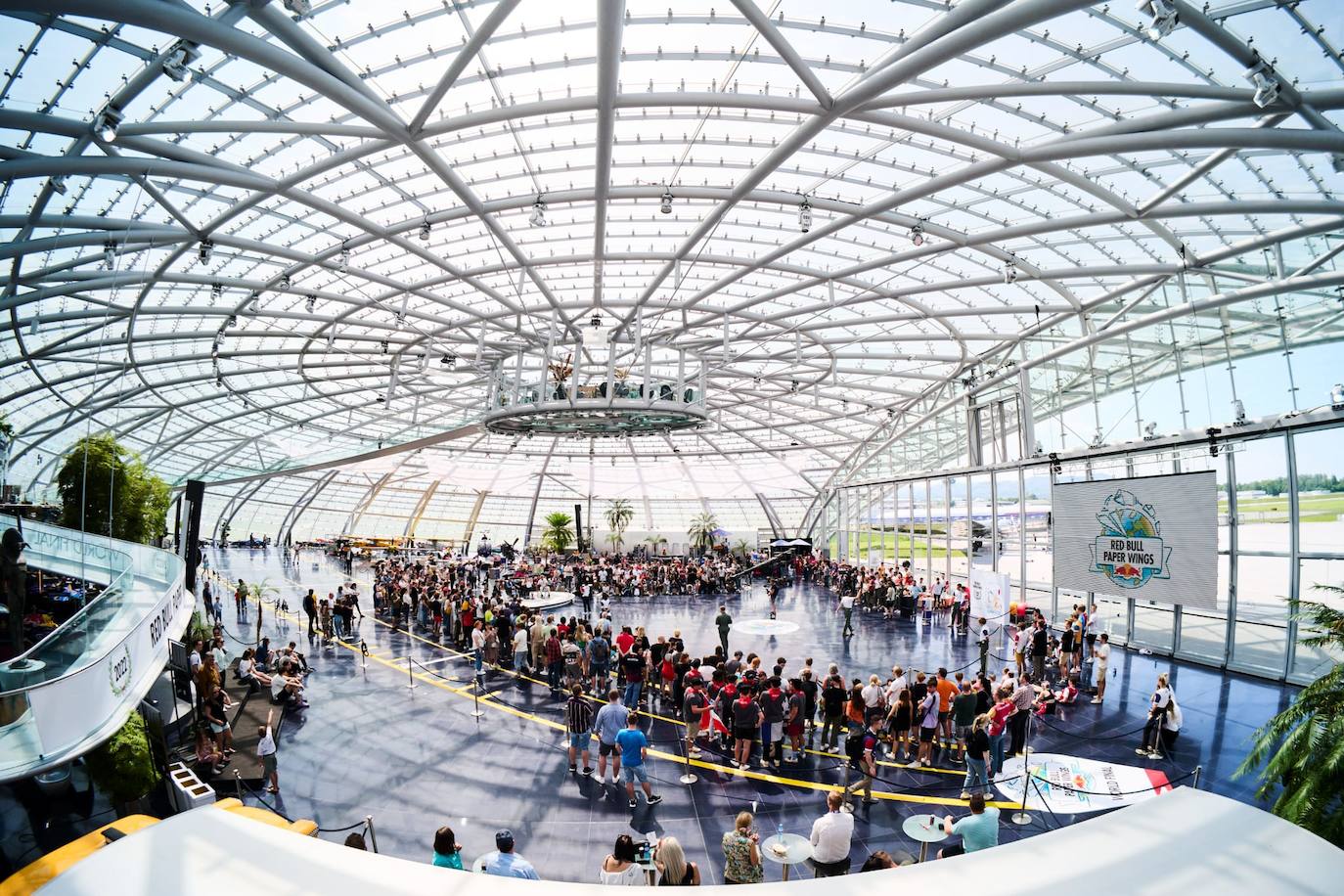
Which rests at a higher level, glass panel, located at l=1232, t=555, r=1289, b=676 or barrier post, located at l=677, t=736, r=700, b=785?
glass panel, located at l=1232, t=555, r=1289, b=676

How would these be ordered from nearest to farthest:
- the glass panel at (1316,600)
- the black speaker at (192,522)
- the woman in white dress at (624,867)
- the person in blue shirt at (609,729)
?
1. the woman in white dress at (624,867)
2. the person in blue shirt at (609,729)
3. the glass panel at (1316,600)
4. the black speaker at (192,522)

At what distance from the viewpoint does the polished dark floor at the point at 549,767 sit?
27.3 ft

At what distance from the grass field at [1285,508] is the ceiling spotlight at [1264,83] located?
9.74 meters

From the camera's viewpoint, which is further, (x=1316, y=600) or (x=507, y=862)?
(x=1316, y=600)

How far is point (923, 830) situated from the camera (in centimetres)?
694

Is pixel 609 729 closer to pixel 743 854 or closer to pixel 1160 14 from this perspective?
pixel 743 854

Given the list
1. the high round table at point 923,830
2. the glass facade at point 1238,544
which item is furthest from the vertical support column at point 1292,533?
the high round table at point 923,830

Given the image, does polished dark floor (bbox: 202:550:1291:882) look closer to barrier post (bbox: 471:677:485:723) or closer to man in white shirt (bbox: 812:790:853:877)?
barrier post (bbox: 471:677:485:723)

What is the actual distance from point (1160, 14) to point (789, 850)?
464 inches

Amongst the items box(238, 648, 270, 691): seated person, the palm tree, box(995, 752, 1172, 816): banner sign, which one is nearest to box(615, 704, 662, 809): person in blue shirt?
box(995, 752, 1172, 816): banner sign

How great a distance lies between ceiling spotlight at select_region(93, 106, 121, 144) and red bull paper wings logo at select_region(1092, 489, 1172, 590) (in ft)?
80.9

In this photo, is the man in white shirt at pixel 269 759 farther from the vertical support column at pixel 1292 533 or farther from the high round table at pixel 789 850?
the vertical support column at pixel 1292 533

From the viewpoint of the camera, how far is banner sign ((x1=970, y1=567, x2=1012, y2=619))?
17.7m

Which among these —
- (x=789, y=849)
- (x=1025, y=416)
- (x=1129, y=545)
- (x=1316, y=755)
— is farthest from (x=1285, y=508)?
(x=789, y=849)
